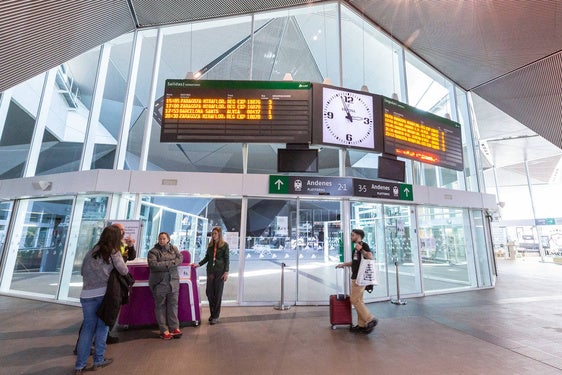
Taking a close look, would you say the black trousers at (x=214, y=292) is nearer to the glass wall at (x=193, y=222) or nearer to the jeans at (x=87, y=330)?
the glass wall at (x=193, y=222)

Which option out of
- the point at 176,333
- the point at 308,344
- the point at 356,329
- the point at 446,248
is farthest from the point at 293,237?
the point at 446,248

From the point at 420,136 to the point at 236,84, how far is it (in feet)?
12.6

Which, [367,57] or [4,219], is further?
[367,57]

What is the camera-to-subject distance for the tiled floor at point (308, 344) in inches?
115

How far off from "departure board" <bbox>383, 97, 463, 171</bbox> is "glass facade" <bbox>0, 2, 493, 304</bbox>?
108 cm

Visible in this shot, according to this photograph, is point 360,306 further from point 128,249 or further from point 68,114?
point 68,114

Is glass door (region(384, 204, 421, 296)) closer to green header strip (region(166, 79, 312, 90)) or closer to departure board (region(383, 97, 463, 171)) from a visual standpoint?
departure board (region(383, 97, 463, 171))

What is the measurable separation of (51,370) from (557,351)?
18.7 feet

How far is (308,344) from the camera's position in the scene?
A: 3.56 metres

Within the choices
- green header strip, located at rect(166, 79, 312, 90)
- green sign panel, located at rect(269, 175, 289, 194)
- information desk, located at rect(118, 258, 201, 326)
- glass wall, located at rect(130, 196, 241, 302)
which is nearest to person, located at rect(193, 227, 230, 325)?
information desk, located at rect(118, 258, 201, 326)

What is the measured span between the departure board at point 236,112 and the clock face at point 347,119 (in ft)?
Answer: 1.23

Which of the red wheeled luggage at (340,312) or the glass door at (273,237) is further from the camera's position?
the glass door at (273,237)

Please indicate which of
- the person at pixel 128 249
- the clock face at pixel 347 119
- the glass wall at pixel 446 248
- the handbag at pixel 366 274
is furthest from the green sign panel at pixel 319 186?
the person at pixel 128 249

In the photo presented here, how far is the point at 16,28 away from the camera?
434cm
